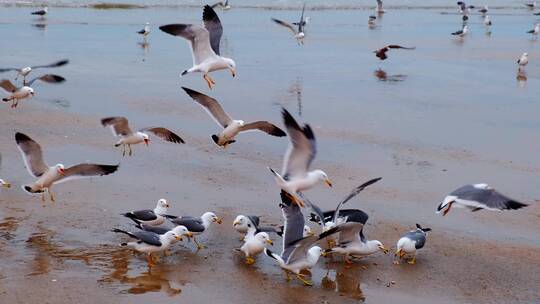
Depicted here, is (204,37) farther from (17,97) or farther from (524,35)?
(524,35)

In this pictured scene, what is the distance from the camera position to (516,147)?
13477mm

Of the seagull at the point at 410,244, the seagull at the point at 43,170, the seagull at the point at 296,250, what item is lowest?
the seagull at the point at 410,244

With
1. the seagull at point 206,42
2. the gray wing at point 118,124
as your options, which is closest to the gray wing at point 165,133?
the gray wing at point 118,124

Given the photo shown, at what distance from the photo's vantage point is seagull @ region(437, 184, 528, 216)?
30.1 feet

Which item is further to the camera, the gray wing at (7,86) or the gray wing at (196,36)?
the gray wing at (7,86)

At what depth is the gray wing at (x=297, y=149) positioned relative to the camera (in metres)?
8.73

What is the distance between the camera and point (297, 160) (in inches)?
356

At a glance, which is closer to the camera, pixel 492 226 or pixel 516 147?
pixel 492 226

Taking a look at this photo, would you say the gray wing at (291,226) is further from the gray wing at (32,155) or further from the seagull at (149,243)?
the gray wing at (32,155)

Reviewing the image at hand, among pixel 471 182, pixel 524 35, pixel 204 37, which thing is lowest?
pixel 524 35

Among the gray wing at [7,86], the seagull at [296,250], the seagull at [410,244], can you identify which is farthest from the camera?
the gray wing at [7,86]

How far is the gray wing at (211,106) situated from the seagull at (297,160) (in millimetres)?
2075

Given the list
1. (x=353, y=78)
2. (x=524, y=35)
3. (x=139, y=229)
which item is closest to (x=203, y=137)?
(x=139, y=229)

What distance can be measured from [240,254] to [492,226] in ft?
10.00
